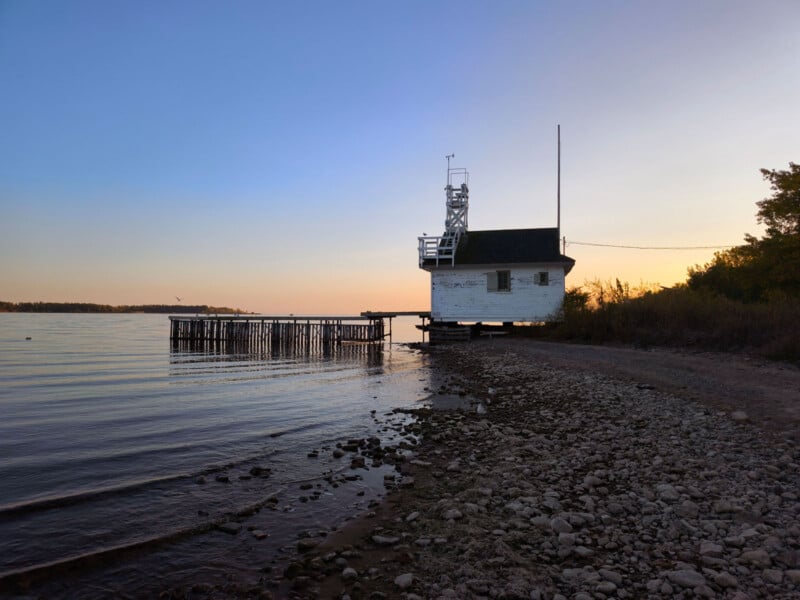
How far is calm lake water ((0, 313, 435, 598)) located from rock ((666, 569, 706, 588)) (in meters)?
3.35

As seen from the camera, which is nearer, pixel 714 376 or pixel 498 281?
pixel 714 376

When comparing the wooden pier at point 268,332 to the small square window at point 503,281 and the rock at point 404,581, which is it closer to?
the small square window at point 503,281

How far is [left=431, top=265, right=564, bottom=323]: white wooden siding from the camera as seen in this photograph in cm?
3088

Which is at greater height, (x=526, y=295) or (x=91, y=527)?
(x=526, y=295)

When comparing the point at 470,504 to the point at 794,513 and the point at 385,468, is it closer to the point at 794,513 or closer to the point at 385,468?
the point at 385,468

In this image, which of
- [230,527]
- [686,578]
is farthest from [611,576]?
[230,527]

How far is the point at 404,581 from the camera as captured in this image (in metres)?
3.72

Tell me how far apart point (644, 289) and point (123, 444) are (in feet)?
95.9

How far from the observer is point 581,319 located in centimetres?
2692

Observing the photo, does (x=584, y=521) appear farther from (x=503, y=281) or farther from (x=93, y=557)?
(x=503, y=281)

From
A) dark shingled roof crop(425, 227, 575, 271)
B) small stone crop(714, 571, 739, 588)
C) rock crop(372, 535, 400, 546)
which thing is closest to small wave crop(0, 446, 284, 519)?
rock crop(372, 535, 400, 546)

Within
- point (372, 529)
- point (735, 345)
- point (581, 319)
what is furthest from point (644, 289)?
point (372, 529)

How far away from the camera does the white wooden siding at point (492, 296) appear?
30875mm

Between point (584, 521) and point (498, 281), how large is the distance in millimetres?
28150
